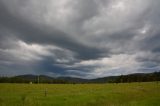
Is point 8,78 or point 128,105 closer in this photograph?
point 128,105

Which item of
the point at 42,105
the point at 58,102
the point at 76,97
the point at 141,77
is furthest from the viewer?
the point at 141,77

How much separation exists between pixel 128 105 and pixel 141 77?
159684mm

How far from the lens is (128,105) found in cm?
2978

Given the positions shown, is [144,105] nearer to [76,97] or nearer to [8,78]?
[76,97]

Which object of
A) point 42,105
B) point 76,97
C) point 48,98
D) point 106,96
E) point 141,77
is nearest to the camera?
point 42,105

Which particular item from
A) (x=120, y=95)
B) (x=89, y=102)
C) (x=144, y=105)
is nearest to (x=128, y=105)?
(x=144, y=105)

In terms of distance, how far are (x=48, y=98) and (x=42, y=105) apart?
16.7 ft

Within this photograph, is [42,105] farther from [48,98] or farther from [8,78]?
[8,78]

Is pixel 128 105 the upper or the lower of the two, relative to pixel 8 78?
lower

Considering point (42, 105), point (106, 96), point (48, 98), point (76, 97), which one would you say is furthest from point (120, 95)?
point (42, 105)

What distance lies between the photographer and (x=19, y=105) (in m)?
30.0

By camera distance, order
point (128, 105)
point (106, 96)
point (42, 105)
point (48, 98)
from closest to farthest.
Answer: point (128, 105), point (42, 105), point (48, 98), point (106, 96)

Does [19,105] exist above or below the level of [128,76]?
below

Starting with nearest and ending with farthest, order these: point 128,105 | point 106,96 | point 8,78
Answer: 1. point 128,105
2. point 106,96
3. point 8,78
